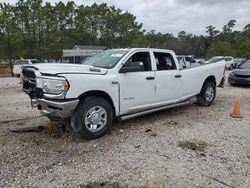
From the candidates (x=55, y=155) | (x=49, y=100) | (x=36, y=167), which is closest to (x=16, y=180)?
(x=36, y=167)

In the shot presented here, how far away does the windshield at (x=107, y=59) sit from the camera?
16.8 ft

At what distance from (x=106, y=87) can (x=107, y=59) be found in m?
0.97

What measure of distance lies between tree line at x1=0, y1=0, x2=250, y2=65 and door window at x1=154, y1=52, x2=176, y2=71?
2332 cm

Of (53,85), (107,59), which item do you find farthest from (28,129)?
(107,59)

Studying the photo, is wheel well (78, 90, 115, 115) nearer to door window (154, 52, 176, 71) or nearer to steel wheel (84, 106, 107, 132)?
steel wheel (84, 106, 107, 132)

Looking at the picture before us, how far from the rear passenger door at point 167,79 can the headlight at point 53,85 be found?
2367 millimetres

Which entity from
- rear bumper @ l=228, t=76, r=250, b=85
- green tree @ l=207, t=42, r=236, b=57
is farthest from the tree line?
rear bumper @ l=228, t=76, r=250, b=85

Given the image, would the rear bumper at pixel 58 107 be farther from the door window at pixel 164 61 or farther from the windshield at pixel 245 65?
the windshield at pixel 245 65

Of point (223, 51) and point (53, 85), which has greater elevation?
point (223, 51)

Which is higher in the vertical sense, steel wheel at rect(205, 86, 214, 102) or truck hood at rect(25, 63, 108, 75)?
truck hood at rect(25, 63, 108, 75)

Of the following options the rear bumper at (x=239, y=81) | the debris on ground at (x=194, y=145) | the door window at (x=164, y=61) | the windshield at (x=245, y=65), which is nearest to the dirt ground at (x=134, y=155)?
the debris on ground at (x=194, y=145)

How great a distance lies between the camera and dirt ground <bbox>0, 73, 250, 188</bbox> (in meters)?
3.28

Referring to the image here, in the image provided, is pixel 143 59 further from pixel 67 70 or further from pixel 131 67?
pixel 67 70

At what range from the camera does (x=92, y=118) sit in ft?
15.0
